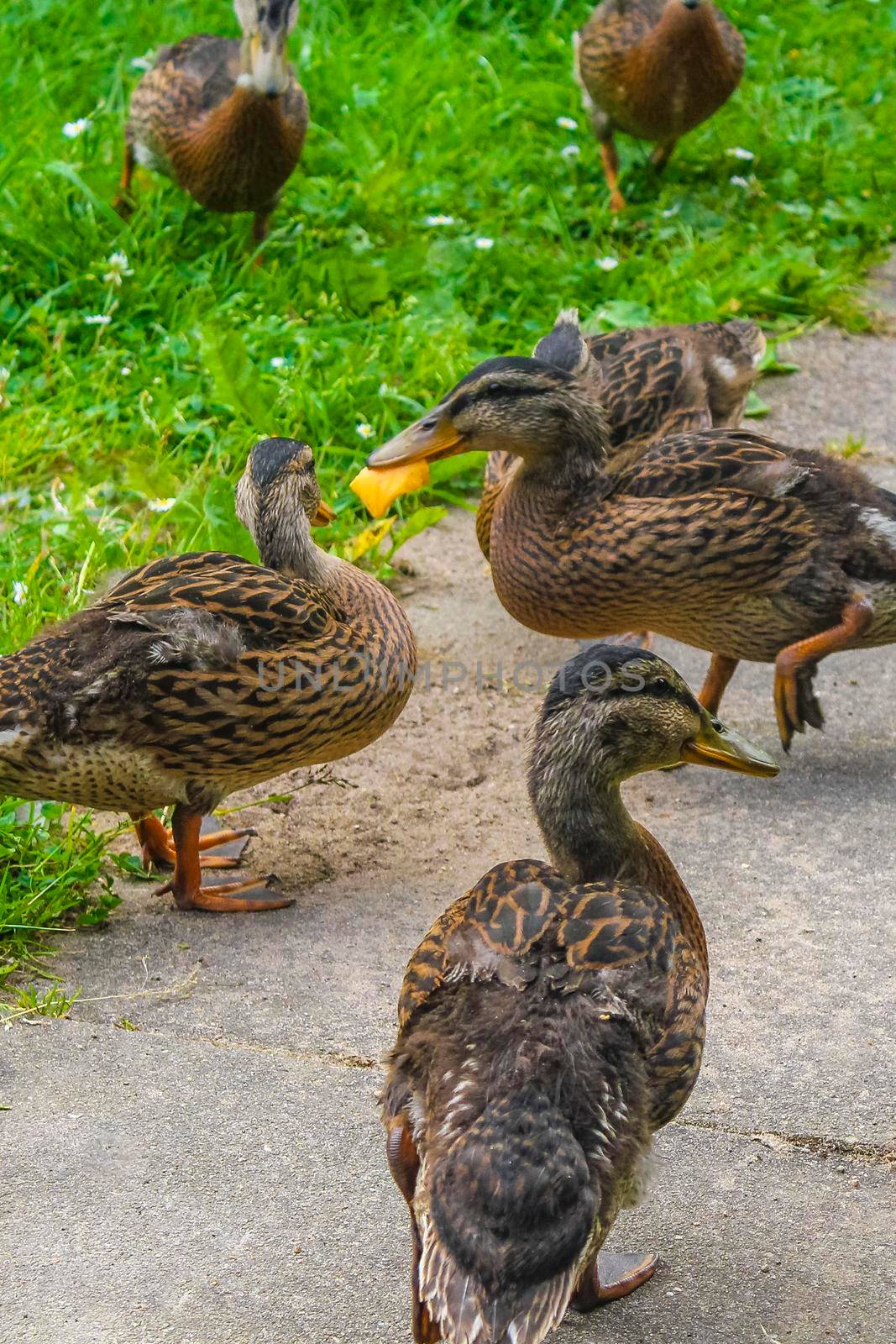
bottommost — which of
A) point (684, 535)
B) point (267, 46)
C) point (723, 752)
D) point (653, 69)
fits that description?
point (684, 535)

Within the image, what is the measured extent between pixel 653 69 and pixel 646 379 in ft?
8.93

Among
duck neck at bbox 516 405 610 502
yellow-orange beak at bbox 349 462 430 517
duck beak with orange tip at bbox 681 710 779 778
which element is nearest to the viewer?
duck beak with orange tip at bbox 681 710 779 778

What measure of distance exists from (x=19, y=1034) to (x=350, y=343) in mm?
3542

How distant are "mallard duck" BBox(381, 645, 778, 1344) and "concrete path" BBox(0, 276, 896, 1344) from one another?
0.27m

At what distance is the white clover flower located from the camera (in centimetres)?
650

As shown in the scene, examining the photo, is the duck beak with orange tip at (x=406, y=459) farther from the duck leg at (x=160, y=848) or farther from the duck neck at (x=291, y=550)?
the duck leg at (x=160, y=848)

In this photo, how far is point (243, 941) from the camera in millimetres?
4016

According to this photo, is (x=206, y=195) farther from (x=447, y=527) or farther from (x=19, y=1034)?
(x=19, y=1034)

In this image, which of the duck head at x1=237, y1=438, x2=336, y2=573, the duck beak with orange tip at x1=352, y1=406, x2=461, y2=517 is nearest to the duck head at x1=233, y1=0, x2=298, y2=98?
the duck beak with orange tip at x1=352, y1=406, x2=461, y2=517

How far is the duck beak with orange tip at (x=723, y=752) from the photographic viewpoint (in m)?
3.44

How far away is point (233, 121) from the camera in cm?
680

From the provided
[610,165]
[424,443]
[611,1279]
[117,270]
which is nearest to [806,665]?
[424,443]

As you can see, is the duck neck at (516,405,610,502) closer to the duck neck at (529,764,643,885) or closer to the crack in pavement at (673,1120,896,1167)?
the duck neck at (529,764,643,885)

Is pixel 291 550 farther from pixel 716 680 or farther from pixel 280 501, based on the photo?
pixel 716 680
